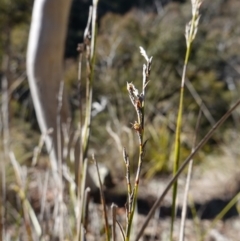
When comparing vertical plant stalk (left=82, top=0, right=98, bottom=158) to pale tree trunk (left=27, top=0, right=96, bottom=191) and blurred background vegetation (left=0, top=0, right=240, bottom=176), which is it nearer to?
pale tree trunk (left=27, top=0, right=96, bottom=191)

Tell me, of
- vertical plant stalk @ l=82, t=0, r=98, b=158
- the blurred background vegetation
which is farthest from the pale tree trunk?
the blurred background vegetation

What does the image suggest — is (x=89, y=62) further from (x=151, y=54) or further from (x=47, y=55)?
(x=151, y=54)

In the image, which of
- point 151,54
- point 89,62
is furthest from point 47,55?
point 151,54

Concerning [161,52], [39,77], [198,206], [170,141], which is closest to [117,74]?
[161,52]

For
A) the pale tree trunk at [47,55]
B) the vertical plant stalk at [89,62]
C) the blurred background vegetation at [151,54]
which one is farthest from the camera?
the blurred background vegetation at [151,54]

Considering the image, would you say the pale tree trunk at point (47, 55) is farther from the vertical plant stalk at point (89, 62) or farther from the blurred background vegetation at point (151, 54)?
the blurred background vegetation at point (151, 54)

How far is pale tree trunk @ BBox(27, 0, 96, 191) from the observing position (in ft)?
6.65

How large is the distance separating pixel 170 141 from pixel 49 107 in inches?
119

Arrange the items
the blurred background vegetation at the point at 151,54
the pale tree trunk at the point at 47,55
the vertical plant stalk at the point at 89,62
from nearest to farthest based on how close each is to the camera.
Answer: the vertical plant stalk at the point at 89,62, the pale tree trunk at the point at 47,55, the blurred background vegetation at the point at 151,54

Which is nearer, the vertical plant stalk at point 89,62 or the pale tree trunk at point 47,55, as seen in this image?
the vertical plant stalk at point 89,62

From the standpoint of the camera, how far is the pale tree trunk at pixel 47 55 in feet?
6.65

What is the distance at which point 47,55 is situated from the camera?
2.11m

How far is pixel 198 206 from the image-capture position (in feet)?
11.2

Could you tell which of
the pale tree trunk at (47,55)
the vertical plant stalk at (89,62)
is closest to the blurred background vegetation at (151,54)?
the pale tree trunk at (47,55)
